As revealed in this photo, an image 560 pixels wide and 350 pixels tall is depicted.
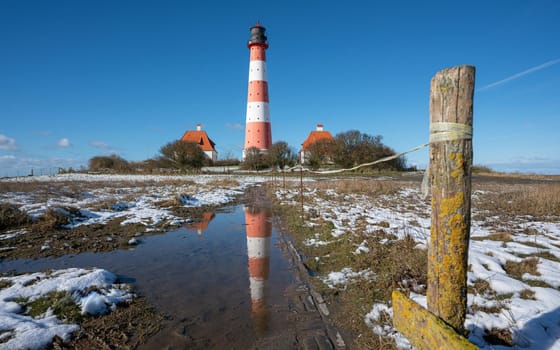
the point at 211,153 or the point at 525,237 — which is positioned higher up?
the point at 211,153

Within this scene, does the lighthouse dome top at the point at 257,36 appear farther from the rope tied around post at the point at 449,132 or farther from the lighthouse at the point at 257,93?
the rope tied around post at the point at 449,132

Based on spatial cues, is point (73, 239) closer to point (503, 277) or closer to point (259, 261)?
point (259, 261)

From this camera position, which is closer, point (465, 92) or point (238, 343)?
point (465, 92)

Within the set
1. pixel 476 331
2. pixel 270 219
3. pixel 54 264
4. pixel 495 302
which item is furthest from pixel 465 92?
pixel 270 219

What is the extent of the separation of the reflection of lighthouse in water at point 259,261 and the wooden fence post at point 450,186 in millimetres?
2086

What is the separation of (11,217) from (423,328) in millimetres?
10754

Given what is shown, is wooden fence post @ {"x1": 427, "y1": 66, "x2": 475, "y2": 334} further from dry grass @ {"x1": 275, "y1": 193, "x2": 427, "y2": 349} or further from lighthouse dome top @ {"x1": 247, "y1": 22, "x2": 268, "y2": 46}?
lighthouse dome top @ {"x1": 247, "y1": 22, "x2": 268, "y2": 46}

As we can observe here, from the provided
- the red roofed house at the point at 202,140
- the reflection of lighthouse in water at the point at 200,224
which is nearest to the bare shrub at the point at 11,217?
the reflection of lighthouse in water at the point at 200,224

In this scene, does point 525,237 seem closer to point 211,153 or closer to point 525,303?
point 525,303

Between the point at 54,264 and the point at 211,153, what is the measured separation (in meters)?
49.8

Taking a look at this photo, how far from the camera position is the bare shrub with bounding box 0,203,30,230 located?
768 centimetres

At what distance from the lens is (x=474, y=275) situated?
12.2 ft

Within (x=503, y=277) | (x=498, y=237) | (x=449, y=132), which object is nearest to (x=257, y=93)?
(x=498, y=237)

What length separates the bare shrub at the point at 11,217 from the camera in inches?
302
